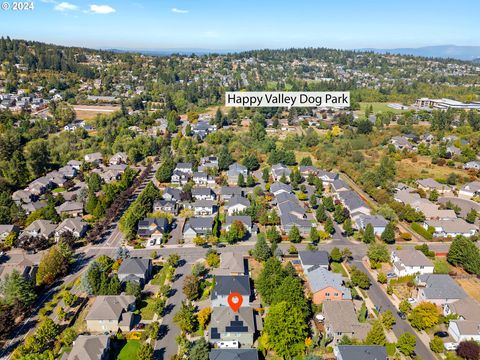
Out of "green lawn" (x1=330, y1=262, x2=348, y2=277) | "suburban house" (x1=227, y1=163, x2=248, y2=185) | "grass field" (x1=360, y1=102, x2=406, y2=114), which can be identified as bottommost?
"green lawn" (x1=330, y1=262, x2=348, y2=277)

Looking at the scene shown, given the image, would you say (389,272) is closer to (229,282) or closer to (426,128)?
(229,282)

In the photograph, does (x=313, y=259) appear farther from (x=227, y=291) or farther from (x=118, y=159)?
(x=118, y=159)

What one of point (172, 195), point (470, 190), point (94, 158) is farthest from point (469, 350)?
point (94, 158)

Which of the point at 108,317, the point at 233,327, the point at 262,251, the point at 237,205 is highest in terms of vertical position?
the point at 237,205

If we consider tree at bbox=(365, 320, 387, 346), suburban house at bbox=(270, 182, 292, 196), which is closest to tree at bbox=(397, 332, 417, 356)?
tree at bbox=(365, 320, 387, 346)

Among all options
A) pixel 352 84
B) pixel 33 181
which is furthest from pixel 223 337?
pixel 352 84

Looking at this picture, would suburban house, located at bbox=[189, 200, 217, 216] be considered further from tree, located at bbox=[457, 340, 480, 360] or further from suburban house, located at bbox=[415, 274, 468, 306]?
tree, located at bbox=[457, 340, 480, 360]

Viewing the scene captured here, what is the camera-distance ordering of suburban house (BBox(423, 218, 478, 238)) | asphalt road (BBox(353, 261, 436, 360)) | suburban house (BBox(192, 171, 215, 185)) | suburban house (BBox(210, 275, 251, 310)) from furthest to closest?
suburban house (BBox(192, 171, 215, 185))
suburban house (BBox(423, 218, 478, 238))
suburban house (BBox(210, 275, 251, 310))
asphalt road (BBox(353, 261, 436, 360))

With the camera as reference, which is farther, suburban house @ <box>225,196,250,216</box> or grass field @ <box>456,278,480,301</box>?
suburban house @ <box>225,196,250,216</box>
